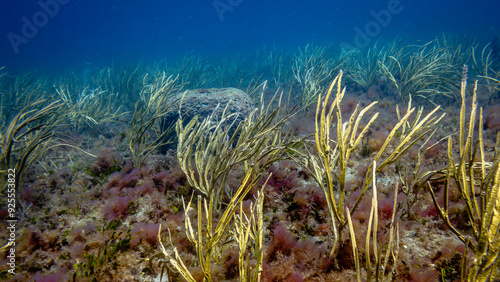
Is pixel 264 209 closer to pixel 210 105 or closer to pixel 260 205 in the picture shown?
pixel 260 205

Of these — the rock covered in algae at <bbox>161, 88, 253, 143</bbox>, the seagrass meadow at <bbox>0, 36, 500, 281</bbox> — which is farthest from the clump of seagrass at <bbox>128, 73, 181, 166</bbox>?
the rock covered in algae at <bbox>161, 88, 253, 143</bbox>

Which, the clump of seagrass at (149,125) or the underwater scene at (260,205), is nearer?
the underwater scene at (260,205)

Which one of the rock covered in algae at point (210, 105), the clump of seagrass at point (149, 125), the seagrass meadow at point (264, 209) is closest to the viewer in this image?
the seagrass meadow at point (264, 209)

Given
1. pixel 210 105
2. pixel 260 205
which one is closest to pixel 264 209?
pixel 260 205

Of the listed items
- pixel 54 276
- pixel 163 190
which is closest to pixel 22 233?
pixel 54 276

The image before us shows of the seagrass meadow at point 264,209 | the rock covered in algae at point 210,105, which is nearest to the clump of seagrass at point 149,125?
the seagrass meadow at point 264,209

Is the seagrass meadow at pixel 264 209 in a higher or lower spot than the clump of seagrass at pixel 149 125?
lower

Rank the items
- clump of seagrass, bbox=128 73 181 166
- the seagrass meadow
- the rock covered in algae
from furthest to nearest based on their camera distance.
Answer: the rock covered in algae → clump of seagrass, bbox=128 73 181 166 → the seagrass meadow

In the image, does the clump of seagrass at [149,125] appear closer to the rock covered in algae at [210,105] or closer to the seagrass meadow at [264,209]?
the seagrass meadow at [264,209]

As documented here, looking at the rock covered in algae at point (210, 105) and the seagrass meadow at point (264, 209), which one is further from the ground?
the rock covered in algae at point (210, 105)

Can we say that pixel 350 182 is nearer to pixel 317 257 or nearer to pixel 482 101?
pixel 317 257

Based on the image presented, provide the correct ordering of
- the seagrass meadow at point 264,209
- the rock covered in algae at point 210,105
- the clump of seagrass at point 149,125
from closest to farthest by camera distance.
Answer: the seagrass meadow at point 264,209, the clump of seagrass at point 149,125, the rock covered in algae at point 210,105

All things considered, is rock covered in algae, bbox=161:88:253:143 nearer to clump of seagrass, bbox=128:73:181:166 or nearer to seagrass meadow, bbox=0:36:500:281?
seagrass meadow, bbox=0:36:500:281

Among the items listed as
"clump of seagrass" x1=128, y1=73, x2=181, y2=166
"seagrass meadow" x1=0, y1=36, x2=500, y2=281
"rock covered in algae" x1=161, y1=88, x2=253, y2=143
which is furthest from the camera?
"rock covered in algae" x1=161, y1=88, x2=253, y2=143
